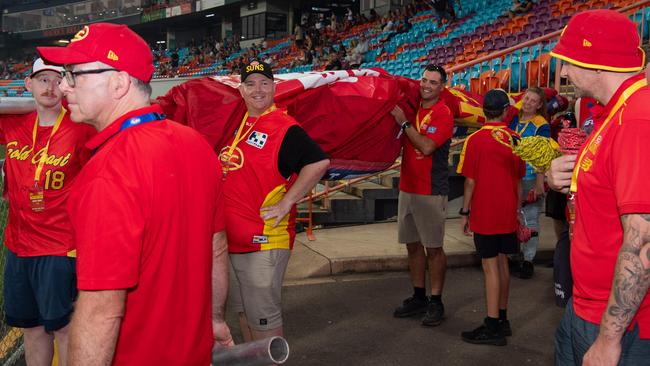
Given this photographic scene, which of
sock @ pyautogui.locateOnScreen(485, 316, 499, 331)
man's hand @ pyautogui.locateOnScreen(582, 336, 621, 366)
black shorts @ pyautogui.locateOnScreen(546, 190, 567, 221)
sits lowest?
sock @ pyautogui.locateOnScreen(485, 316, 499, 331)

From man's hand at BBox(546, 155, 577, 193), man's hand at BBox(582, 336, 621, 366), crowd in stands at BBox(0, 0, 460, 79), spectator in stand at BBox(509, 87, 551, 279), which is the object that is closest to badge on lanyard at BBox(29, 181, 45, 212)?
man's hand at BBox(546, 155, 577, 193)

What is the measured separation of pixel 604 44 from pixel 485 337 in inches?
122

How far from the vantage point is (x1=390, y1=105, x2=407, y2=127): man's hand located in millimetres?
4738

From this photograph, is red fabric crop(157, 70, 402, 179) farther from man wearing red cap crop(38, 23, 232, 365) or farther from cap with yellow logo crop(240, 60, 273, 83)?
man wearing red cap crop(38, 23, 232, 365)

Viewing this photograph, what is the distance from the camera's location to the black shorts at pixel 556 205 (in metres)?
6.07

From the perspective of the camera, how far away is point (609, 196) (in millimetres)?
1954

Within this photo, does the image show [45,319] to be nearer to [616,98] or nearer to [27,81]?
[27,81]

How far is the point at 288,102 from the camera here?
409 cm

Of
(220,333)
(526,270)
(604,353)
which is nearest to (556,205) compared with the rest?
(526,270)

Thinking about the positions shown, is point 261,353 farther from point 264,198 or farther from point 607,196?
point 264,198

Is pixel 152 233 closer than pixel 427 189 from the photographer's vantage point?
Yes

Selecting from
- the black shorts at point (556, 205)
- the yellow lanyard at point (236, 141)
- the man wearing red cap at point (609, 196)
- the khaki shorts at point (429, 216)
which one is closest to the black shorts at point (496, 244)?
the khaki shorts at point (429, 216)

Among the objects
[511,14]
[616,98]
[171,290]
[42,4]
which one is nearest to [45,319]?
[171,290]

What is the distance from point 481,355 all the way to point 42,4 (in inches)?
2469
